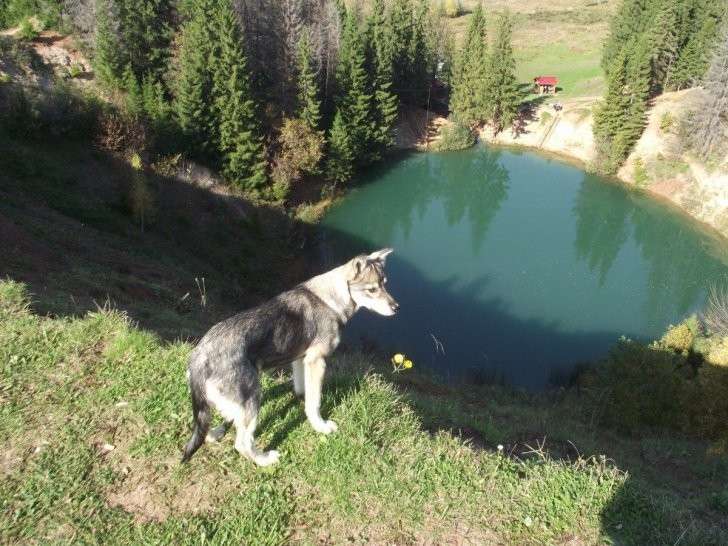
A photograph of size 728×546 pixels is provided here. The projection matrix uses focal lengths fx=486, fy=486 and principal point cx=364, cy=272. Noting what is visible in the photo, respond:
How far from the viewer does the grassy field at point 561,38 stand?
66.4 meters

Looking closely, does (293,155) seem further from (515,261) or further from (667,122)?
(667,122)

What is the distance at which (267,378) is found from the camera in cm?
632

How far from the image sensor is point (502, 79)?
172 ft

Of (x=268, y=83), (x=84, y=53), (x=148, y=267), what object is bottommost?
(x=148, y=267)

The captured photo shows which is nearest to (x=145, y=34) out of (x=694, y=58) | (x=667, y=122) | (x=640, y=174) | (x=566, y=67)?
(x=640, y=174)

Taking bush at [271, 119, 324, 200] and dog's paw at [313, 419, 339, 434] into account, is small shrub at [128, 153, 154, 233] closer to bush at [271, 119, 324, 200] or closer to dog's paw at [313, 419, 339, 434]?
bush at [271, 119, 324, 200]

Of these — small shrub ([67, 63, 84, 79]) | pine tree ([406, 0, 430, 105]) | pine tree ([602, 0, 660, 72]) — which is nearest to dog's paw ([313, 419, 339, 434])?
small shrub ([67, 63, 84, 79])

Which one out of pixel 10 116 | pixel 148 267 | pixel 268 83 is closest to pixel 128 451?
pixel 148 267

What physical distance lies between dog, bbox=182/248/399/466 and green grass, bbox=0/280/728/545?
33cm

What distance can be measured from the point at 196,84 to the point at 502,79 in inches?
1349

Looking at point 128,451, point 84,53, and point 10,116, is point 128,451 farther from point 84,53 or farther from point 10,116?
point 84,53

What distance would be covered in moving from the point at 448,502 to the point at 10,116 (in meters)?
31.7

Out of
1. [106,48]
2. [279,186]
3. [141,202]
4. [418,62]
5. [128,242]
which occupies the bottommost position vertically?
[279,186]

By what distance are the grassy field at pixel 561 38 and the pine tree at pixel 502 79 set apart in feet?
36.8
